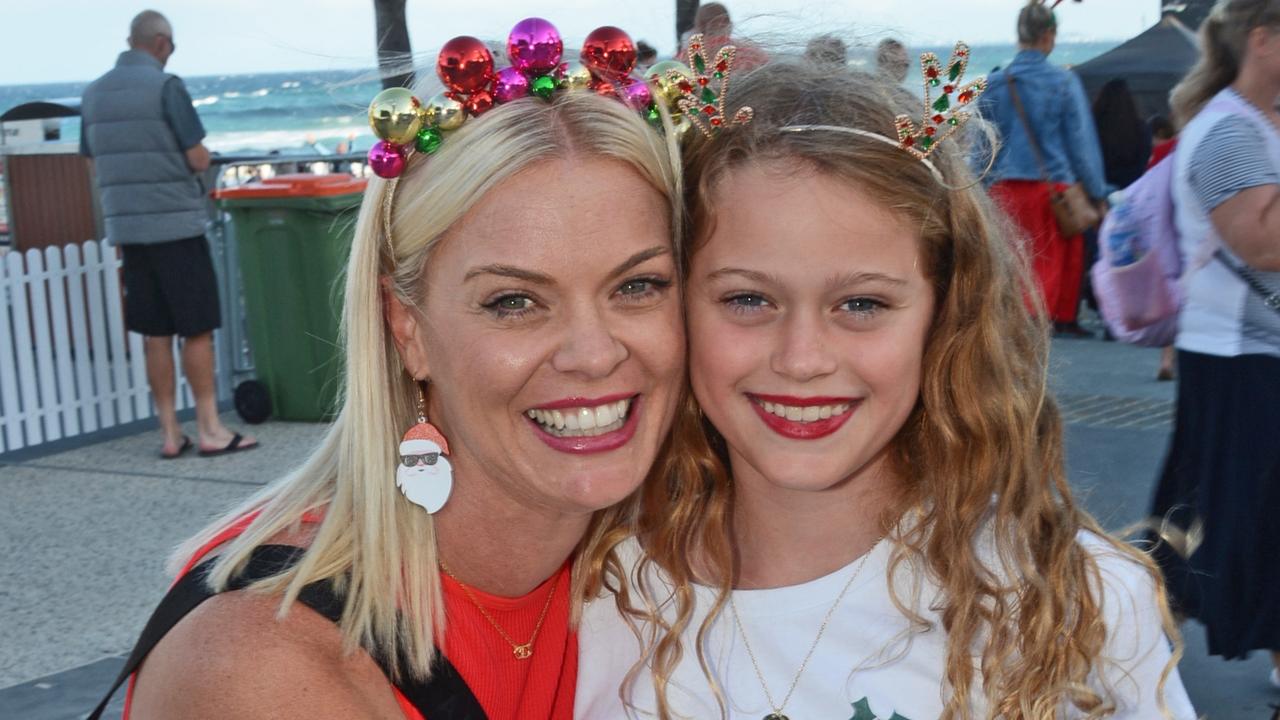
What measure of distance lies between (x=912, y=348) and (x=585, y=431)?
1.93 feet

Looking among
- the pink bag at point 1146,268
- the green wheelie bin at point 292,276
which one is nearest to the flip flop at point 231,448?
the green wheelie bin at point 292,276

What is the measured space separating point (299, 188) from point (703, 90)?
5.75 meters

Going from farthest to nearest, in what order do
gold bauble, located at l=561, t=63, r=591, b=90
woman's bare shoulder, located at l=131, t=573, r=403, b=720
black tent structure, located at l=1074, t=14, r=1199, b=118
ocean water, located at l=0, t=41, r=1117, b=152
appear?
ocean water, located at l=0, t=41, r=1117, b=152 < black tent structure, located at l=1074, t=14, r=1199, b=118 < gold bauble, located at l=561, t=63, r=591, b=90 < woman's bare shoulder, located at l=131, t=573, r=403, b=720

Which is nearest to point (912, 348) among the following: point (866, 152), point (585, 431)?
point (866, 152)

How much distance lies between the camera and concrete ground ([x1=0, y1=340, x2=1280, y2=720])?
454 cm

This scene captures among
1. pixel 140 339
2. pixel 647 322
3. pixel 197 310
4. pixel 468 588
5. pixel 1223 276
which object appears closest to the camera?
pixel 647 322

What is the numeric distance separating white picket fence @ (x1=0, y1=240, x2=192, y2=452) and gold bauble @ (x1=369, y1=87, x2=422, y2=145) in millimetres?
5891

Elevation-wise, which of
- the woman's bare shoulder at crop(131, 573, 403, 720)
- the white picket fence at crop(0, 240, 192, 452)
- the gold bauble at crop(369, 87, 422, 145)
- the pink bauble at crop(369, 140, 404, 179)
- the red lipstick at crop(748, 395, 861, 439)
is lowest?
the white picket fence at crop(0, 240, 192, 452)

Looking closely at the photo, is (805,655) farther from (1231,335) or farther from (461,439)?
(1231,335)

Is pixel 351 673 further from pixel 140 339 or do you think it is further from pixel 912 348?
pixel 140 339

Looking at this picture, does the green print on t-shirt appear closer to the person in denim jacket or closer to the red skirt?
the red skirt

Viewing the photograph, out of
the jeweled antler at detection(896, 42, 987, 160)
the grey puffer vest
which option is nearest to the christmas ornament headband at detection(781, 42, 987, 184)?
the jeweled antler at detection(896, 42, 987, 160)

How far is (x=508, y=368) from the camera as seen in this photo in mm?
2330

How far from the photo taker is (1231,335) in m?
4.09
